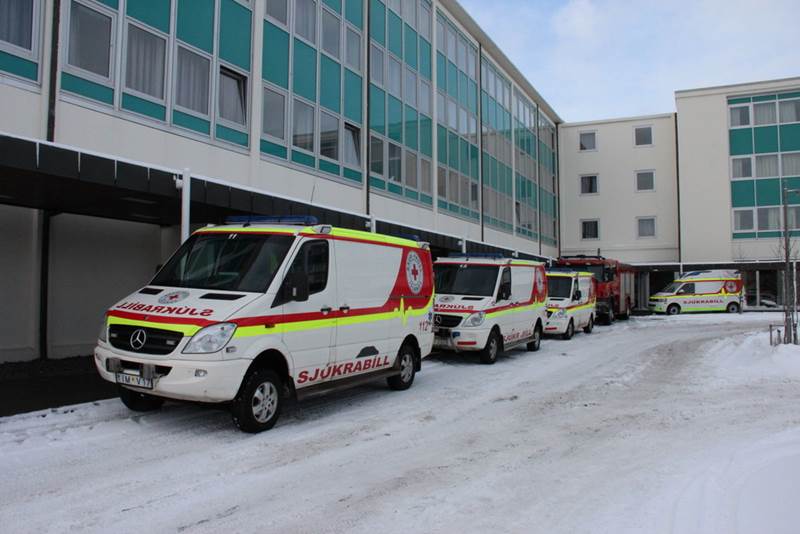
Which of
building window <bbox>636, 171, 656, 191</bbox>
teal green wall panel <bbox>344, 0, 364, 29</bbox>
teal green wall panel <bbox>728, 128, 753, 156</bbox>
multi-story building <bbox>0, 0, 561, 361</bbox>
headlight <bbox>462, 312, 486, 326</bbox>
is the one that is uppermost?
teal green wall panel <bbox>728, 128, 753, 156</bbox>

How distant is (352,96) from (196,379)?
45.6 ft

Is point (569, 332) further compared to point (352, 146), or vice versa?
point (569, 332)

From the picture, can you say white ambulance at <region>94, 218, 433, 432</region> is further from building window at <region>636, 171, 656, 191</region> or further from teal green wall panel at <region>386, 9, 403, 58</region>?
building window at <region>636, 171, 656, 191</region>

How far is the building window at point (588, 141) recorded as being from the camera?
142ft

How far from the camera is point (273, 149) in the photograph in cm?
1491

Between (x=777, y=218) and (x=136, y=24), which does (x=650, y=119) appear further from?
(x=136, y=24)

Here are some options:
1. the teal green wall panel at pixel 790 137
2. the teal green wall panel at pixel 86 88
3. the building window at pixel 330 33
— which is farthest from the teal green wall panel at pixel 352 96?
the teal green wall panel at pixel 790 137

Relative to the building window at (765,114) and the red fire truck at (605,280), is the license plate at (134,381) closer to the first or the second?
the red fire truck at (605,280)

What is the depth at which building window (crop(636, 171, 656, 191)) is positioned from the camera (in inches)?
1624

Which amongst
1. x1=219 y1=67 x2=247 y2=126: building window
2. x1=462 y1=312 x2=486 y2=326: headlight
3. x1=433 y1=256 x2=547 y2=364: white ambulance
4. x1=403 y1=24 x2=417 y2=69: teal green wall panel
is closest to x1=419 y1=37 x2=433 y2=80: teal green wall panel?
x1=403 y1=24 x2=417 y2=69: teal green wall panel

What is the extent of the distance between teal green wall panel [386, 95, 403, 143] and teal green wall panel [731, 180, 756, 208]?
26631 millimetres

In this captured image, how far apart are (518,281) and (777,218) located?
30492 mm

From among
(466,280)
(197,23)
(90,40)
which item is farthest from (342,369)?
(197,23)

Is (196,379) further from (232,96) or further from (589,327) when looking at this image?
(589,327)
